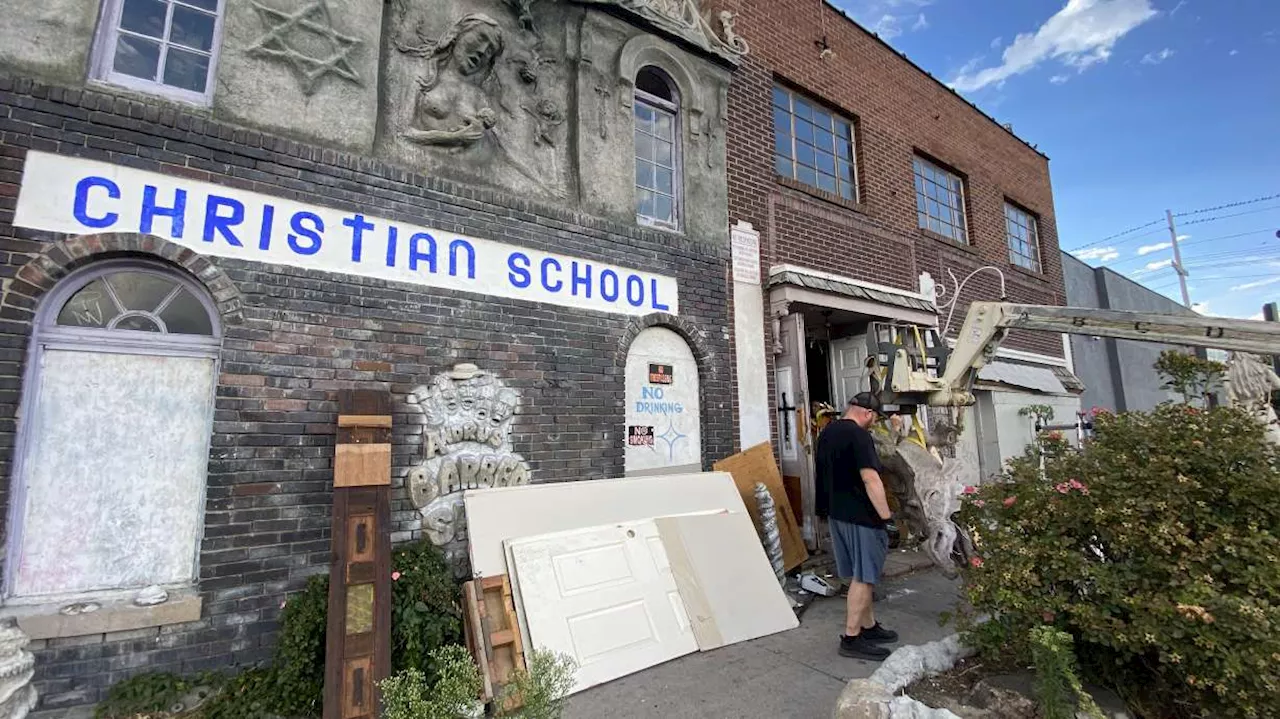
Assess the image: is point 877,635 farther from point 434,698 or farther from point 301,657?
point 301,657

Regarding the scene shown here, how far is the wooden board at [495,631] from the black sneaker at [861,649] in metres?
2.28

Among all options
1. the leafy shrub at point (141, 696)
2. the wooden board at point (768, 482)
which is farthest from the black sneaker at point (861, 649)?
the leafy shrub at point (141, 696)

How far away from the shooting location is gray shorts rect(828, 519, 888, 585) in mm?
4113

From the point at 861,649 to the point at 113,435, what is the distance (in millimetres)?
5149

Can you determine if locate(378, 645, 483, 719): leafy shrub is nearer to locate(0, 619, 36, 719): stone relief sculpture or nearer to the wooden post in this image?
the wooden post

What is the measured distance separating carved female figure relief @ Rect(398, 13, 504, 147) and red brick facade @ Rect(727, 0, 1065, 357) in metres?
3.10

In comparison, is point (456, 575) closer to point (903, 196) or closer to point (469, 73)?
point (469, 73)

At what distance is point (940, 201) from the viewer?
1020 cm

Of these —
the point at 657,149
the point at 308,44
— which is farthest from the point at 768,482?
the point at 308,44

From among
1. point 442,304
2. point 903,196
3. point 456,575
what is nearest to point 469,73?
point 442,304

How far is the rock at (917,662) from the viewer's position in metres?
3.03

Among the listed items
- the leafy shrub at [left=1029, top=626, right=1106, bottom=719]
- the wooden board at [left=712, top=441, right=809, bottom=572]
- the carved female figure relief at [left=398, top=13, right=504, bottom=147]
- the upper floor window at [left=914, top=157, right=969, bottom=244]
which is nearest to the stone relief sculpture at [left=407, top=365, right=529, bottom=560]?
the carved female figure relief at [left=398, top=13, right=504, bottom=147]

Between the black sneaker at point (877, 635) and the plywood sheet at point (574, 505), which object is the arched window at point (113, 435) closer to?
the plywood sheet at point (574, 505)

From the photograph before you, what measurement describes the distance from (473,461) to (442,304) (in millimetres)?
1310
